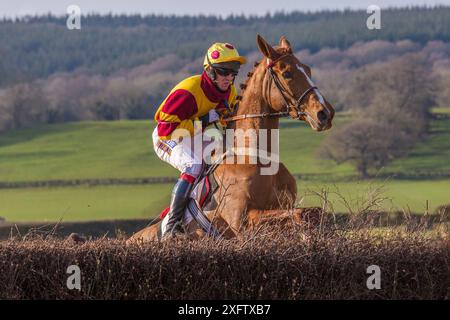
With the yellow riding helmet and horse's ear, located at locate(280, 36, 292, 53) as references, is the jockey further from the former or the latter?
horse's ear, located at locate(280, 36, 292, 53)

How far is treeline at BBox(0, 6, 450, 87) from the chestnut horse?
94140 mm

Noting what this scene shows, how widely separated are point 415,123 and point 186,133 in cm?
7797

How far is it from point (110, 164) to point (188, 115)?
72.4m

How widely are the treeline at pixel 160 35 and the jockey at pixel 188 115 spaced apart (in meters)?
94.1

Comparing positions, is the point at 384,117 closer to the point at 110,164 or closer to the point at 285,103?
the point at 110,164

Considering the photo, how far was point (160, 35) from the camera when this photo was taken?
145m

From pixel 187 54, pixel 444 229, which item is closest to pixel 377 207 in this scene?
pixel 444 229

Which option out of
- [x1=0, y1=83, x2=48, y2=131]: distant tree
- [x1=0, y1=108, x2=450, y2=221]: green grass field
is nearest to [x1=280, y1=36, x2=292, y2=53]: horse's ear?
[x1=0, y1=108, x2=450, y2=221]: green grass field

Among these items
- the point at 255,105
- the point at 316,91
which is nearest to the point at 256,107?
the point at 255,105

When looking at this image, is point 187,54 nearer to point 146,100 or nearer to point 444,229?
point 146,100

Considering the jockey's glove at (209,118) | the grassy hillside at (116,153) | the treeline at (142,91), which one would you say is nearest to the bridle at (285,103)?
the jockey's glove at (209,118)

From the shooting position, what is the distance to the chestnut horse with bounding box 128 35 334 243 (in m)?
8.42

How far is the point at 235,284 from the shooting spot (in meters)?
7.20

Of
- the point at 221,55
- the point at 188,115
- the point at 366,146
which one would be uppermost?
the point at 221,55
